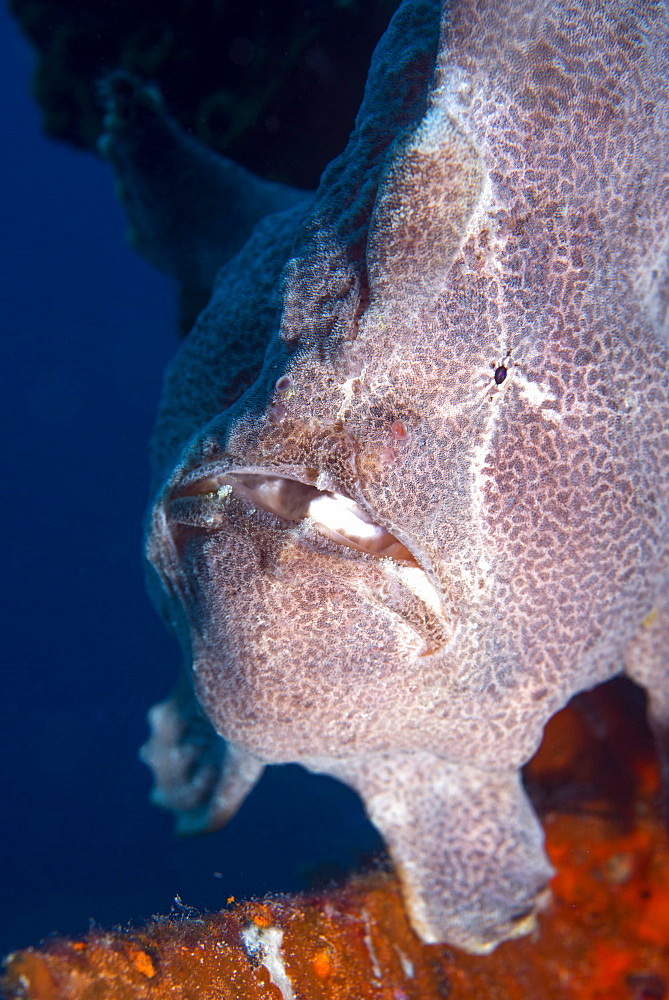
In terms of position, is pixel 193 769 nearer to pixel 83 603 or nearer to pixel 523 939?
pixel 523 939

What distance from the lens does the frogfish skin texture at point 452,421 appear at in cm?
219

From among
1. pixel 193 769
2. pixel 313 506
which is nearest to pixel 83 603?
pixel 193 769

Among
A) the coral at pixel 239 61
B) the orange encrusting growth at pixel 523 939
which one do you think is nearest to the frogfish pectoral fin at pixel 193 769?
the orange encrusting growth at pixel 523 939

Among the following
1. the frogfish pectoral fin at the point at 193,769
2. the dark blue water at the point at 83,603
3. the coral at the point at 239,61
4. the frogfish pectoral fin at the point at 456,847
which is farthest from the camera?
the dark blue water at the point at 83,603

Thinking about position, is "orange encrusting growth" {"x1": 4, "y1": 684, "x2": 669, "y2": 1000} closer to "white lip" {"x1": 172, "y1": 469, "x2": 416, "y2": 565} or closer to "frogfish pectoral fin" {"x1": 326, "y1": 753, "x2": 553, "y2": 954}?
"frogfish pectoral fin" {"x1": 326, "y1": 753, "x2": 553, "y2": 954}

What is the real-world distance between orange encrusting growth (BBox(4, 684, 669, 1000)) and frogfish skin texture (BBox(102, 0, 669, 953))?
0.90 m

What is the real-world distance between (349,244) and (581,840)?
3986 millimetres

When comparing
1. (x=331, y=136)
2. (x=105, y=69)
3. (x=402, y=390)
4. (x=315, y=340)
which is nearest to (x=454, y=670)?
(x=402, y=390)

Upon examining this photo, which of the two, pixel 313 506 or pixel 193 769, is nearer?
pixel 313 506

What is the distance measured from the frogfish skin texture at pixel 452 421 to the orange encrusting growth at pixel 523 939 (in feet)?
2.94

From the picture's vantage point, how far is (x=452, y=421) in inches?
89.8

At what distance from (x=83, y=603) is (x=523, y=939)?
14278 millimetres

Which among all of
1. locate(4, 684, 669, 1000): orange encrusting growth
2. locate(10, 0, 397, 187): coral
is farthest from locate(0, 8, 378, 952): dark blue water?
locate(4, 684, 669, 1000): orange encrusting growth

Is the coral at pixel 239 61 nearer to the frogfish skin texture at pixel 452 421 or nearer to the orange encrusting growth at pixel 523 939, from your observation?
the frogfish skin texture at pixel 452 421
